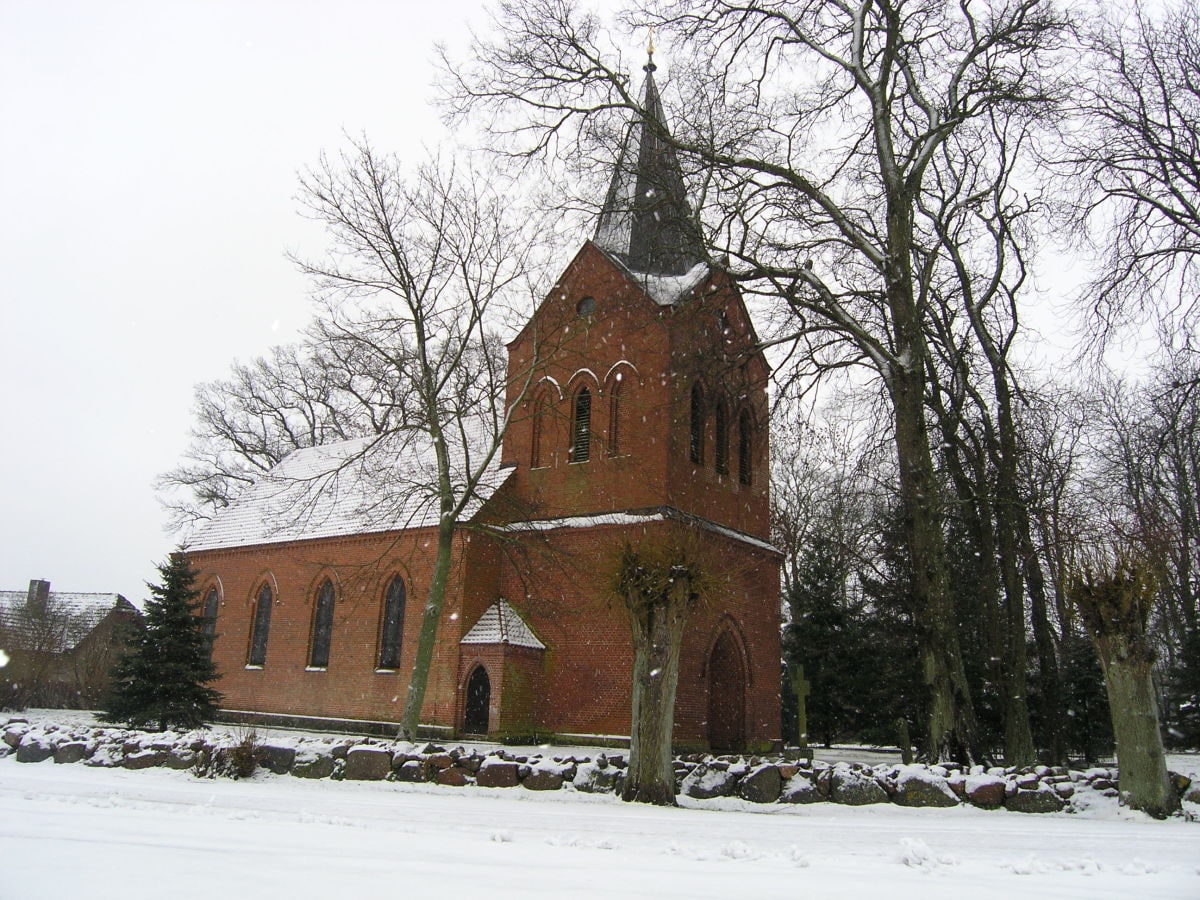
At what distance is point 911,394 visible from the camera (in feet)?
44.7

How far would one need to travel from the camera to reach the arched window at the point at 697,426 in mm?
21281

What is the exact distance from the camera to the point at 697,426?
21.5m

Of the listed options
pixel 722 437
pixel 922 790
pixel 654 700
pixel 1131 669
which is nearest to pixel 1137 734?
pixel 1131 669

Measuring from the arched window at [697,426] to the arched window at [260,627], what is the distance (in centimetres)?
1411

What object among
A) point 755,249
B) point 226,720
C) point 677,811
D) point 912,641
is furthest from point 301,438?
point 677,811

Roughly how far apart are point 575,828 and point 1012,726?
11019 millimetres

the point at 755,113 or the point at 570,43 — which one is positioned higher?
the point at 570,43

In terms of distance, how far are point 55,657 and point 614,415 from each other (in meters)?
22.0

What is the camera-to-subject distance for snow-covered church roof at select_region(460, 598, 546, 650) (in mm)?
20656

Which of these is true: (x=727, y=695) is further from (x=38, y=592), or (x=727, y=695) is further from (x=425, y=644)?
(x=38, y=592)

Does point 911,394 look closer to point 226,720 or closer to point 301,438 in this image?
point 226,720

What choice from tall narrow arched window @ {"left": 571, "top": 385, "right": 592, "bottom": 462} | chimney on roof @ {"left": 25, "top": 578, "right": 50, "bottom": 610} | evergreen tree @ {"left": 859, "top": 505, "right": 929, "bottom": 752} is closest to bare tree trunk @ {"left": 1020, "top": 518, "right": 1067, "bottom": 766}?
evergreen tree @ {"left": 859, "top": 505, "right": 929, "bottom": 752}

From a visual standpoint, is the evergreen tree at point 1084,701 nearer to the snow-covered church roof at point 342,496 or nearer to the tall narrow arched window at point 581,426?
the tall narrow arched window at point 581,426

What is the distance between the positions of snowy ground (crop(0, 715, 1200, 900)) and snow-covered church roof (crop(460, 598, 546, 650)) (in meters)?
10.3
